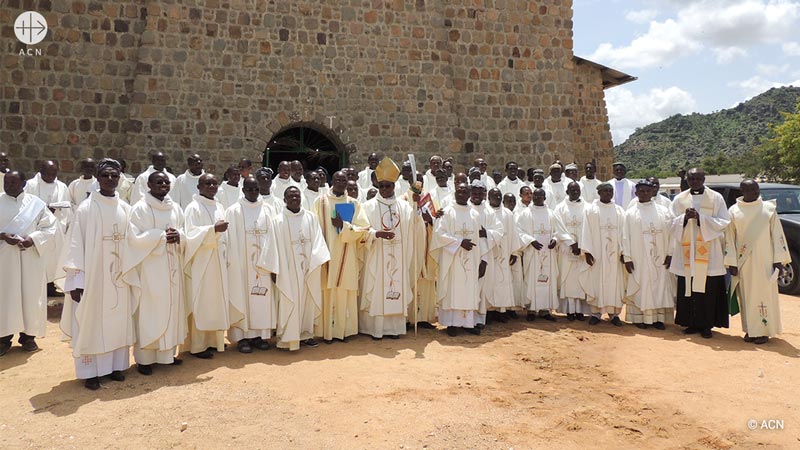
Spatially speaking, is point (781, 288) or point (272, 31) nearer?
point (781, 288)

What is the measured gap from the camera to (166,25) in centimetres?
1102

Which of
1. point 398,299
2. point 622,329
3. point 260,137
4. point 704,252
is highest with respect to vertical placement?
→ point 260,137

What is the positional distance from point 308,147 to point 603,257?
7236 mm

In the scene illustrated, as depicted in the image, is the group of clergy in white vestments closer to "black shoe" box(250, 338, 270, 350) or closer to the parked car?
"black shoe" box(250, 338, 270, 350)

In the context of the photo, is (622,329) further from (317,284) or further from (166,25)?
(166,25)

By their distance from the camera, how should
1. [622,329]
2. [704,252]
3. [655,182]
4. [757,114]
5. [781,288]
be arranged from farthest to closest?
[757,114], [781,288], [655,182], [622,329], [704,252]

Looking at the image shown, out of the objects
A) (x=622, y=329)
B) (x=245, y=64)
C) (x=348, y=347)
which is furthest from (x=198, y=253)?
(x=245, y=64)

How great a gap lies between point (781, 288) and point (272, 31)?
1057 centimetres

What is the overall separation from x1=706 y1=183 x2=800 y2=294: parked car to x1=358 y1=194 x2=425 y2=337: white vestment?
524 cm

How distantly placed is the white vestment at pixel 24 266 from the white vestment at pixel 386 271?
3438 millimetres

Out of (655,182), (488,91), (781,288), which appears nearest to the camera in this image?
(655,182)

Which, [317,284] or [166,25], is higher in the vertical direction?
[166,25]

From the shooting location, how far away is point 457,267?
22.9 feet

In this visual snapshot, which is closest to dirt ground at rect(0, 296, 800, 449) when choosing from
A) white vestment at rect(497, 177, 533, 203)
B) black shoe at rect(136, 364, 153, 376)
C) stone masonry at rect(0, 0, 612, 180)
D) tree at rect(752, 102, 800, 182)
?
black shoe at rect(136, 364, 153, 376)
